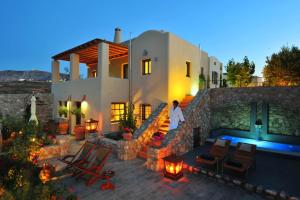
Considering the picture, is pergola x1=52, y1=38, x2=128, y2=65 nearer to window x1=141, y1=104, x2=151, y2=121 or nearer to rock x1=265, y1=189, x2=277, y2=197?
window x1=141, y1=104, x2=151, y2=121

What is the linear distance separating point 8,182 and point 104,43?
901 centimetres

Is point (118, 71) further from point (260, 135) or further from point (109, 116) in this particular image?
point (260, 135)

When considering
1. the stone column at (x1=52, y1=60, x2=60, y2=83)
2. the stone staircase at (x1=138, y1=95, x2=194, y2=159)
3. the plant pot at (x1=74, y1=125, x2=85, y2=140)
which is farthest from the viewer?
the stone column at (x1=52, y1=60, x2=60, y2=83)

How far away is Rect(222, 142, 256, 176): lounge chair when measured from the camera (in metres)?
6.46

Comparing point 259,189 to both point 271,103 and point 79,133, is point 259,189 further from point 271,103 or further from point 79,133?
point 79,133

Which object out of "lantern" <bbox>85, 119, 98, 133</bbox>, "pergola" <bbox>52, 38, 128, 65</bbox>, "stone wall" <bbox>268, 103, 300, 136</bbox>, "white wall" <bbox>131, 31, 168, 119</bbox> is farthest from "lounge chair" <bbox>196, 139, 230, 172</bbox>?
"pergola" <bbox>52, 38, 128, 65</bbox>

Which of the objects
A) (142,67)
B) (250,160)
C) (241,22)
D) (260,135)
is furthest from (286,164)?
(241,22)

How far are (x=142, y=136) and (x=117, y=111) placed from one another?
438 centimetres

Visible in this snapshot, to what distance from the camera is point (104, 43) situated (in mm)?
11977

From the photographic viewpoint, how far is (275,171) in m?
7.18

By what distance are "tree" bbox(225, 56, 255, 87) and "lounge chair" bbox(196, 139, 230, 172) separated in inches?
422

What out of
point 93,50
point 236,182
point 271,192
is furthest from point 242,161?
point 93,50

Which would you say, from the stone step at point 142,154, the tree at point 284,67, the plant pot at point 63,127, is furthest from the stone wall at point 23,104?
the tree at point 284,67

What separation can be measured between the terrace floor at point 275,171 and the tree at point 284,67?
771cm
